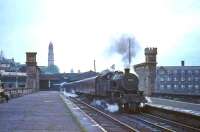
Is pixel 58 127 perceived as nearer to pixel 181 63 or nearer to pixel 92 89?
pixel 92 89

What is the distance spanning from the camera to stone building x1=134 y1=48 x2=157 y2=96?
154ft

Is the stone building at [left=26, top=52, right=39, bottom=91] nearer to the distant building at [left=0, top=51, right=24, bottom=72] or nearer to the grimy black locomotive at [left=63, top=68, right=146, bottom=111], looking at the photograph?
the grimy black locomotive at [left=63, top=68, right=146, bottom=111]

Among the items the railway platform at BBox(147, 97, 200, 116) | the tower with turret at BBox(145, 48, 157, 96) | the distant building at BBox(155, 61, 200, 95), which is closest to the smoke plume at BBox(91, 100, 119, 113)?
the railway platform at BBox(147, 97, 200, 116)

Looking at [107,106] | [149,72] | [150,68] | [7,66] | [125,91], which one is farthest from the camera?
[7,66]

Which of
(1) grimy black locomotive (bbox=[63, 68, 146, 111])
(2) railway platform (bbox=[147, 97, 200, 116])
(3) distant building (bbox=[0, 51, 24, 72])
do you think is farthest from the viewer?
(3) distant building (bbox=[0, 51, 24, 72])

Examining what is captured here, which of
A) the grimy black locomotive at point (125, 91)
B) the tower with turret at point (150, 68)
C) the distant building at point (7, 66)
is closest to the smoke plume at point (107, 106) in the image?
the grimy black locomotive at point (125, 91)

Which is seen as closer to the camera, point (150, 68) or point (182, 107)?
point (182, 107)

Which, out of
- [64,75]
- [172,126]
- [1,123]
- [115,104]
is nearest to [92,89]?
[115,104]

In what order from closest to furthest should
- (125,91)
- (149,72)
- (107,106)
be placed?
1. (125,91)
2. (107,106)
3. (149,72)

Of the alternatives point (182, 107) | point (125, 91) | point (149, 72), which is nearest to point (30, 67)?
point (149, 72)

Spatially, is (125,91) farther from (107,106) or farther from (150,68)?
(150,68)

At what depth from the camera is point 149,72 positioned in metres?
46.7

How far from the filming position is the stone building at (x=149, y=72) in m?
46.8

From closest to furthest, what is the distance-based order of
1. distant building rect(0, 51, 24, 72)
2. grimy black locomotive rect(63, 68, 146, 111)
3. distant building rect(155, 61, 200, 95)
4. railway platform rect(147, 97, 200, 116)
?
railway platform rect(147, 97, 200, 116)
grimy black locomotive rect(63, 68, 146, 111)
distant building rect(155, 61, 200, 95)
distant building rect(0, 51, 24, 72)
